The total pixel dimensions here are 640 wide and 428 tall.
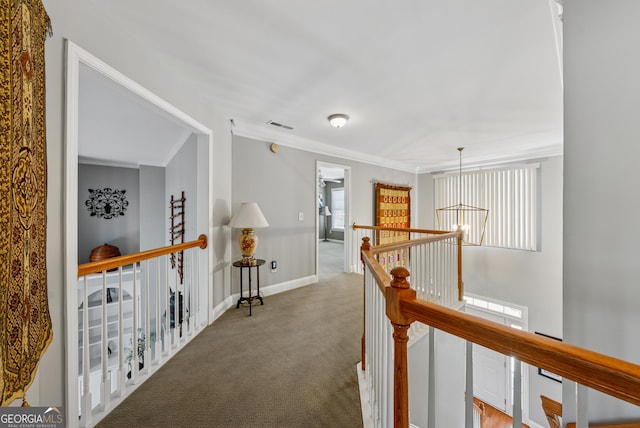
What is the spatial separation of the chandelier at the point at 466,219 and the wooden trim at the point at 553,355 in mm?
4976

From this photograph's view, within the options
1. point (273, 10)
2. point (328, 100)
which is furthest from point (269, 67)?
point (328, 100)

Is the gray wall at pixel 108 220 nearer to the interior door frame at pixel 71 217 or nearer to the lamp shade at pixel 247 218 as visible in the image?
the lamp shade at pixel 247 218

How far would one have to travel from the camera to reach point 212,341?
233 cm

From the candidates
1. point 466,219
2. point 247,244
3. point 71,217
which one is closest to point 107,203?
point 247,244

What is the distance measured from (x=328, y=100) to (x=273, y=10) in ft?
3.96

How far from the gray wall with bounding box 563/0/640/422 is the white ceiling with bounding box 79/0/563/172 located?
0.50 metres

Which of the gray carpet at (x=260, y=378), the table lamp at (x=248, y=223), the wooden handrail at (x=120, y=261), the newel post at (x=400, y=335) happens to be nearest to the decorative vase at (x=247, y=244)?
the table lamp at (x=248, y=223)

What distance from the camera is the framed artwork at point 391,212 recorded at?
15.9ft

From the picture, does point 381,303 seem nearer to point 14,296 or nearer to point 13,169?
point 14,296

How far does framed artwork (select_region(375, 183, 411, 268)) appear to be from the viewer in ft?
15.9

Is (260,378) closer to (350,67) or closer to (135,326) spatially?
(135,326)

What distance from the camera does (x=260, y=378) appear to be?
6.08 ft

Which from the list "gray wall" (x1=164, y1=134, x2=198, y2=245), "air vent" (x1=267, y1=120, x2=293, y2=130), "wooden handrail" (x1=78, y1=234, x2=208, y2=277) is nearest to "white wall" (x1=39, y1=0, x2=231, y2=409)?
"wooden handrail" (x1=78, y1=234, x2=208, y2=277)

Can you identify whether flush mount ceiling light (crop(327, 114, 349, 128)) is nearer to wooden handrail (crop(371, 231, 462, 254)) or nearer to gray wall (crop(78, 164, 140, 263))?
wooden handrail (crop(371, 231, 462, 254))
